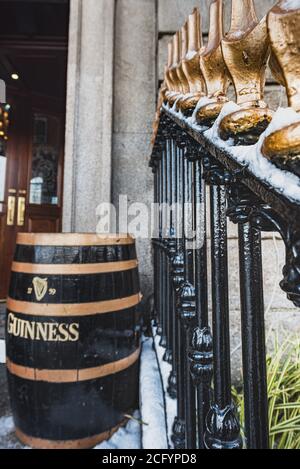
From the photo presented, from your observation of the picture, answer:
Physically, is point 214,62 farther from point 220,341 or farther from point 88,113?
point 88,113

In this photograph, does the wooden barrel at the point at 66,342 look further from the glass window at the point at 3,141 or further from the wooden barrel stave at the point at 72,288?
the glass window at the point at 3,141

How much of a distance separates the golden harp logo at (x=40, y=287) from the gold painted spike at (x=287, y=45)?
105 cm

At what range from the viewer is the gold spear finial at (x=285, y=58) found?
241 millimetres

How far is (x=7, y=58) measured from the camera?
4.27 m

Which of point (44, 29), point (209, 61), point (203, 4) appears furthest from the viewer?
point (44, 29)

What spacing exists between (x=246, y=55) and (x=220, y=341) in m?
0.46

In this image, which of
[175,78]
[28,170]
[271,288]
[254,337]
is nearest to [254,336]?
[254,337]

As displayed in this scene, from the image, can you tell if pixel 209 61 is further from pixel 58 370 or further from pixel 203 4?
pixel 203 4

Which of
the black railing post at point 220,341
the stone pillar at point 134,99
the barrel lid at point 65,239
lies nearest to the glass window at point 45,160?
the stone pillar at point 134,99

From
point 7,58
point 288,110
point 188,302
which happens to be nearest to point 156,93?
point 188,302

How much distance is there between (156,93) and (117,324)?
5.10ft

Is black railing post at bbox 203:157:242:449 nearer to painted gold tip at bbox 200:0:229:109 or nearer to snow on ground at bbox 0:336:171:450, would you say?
painted gold tip at bbox 200:0:229:109

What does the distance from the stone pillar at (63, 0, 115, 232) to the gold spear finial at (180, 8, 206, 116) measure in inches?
49.8
